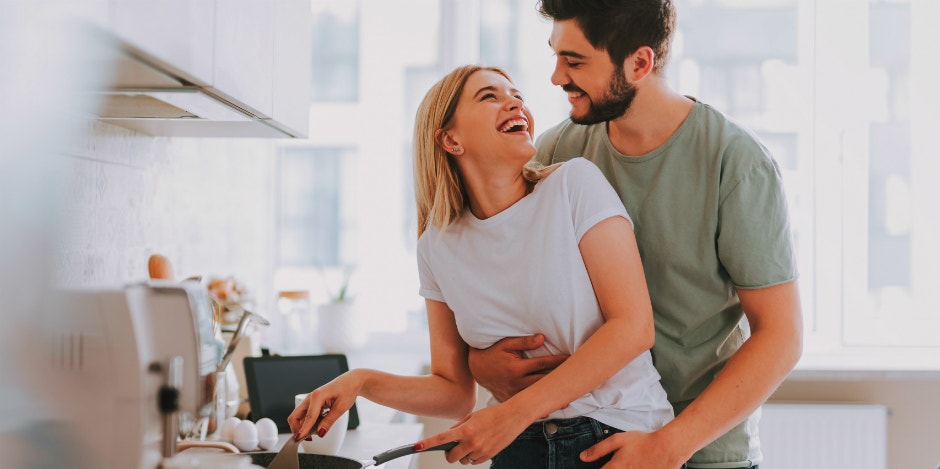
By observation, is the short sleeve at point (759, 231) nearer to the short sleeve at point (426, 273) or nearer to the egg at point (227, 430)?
the short sleeve at point (426, 273)

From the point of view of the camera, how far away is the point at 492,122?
1.44 metres

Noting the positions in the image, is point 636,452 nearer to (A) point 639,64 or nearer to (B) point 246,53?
(A) point 639,64

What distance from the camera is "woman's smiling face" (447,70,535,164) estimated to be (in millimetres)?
1421

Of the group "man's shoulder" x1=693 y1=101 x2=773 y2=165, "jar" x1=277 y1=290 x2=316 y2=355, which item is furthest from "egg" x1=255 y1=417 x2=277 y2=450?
"jar" x1=277 y1=290 x2=316 y2=355

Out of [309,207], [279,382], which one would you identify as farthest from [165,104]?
[309,207]

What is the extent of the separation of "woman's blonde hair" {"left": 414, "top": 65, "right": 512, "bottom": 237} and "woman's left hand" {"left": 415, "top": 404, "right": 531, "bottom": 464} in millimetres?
363

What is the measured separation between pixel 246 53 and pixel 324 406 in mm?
564

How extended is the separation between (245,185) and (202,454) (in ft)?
7.03

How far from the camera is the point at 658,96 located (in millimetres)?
1490

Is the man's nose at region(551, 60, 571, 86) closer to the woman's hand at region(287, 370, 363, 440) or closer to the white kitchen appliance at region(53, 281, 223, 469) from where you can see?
the woman's hand at region(287, 370, 363, 440)

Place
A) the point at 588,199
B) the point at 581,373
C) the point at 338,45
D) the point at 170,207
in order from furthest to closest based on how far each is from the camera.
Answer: the point at 338,45
the point at 170,207
the point at 588,199
the point at 581,373

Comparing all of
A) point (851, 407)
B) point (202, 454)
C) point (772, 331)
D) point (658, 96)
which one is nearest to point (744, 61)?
point (851, 407)

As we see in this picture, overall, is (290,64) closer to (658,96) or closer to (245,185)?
(658,96)

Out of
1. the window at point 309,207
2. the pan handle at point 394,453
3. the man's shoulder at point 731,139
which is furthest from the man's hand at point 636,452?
the window at point 309,207
